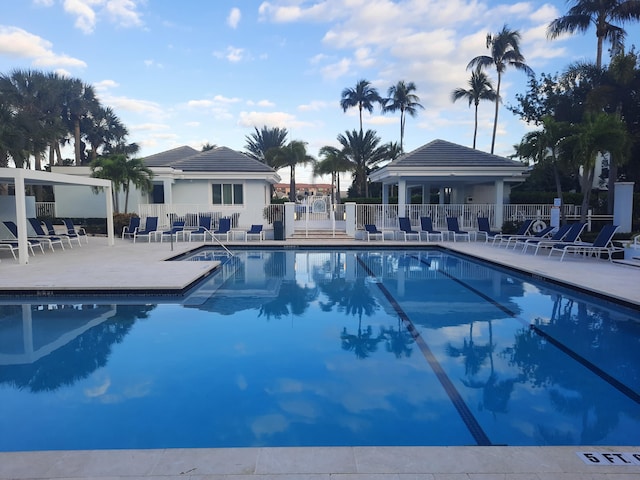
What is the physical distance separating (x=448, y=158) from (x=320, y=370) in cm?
1735

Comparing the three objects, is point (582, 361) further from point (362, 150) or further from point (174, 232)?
point (362, 150)

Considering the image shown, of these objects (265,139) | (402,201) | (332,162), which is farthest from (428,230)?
(265,139)

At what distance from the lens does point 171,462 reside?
9.89 ft

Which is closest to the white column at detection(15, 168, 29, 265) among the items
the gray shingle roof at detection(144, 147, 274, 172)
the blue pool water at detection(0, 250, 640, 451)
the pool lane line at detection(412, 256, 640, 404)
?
the blue pool water at detection(0, 250, 640, 451)

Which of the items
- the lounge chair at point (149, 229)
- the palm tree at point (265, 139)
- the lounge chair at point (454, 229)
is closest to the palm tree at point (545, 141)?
the lounge chair at point (454, 229)

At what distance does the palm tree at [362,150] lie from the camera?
3650 cm

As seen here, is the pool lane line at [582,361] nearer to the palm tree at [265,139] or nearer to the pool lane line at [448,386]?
the pool lane line at [448,386]

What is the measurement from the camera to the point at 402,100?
143 ft

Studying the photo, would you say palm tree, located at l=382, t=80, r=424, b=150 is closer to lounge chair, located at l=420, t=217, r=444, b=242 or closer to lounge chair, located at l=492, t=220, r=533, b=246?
lounge chair, located at l=420, t=217, r=444, b=242

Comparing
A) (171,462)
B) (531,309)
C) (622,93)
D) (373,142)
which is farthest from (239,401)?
(373,142)

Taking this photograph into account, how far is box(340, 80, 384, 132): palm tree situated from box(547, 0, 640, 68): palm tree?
20177mm

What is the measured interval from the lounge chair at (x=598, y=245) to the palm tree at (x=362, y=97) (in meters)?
32.3

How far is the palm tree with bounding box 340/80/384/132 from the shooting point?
43188 mm

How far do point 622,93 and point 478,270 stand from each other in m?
14.8
